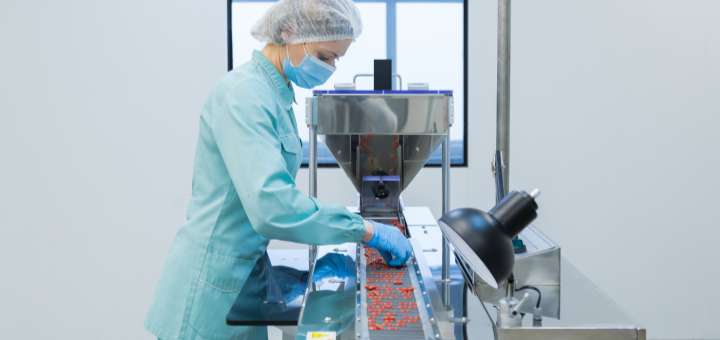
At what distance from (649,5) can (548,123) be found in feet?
2.21

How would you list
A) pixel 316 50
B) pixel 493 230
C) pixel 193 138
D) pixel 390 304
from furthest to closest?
pixel 193 138 < pixel 316 50 < pixel 390 304 < pixel 493 230

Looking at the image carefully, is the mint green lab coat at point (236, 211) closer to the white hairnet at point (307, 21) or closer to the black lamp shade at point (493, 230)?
the white hairnet at point (307, 21)

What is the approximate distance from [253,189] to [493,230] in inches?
18.8

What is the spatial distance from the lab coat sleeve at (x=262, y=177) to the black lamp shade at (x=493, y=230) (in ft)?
1.26

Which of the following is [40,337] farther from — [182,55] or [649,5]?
[649,5]

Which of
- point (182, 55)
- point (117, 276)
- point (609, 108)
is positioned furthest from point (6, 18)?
point (609, 108)

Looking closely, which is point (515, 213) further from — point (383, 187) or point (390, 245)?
point (383, 187)

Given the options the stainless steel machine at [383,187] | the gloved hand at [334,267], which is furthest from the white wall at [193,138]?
the gloved hand at [334,267]

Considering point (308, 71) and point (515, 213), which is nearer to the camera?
point (515, 213)

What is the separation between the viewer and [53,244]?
291cm

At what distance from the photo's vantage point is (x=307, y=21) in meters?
1.37

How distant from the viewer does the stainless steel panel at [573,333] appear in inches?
37.8

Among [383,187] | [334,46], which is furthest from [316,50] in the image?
[383,187]

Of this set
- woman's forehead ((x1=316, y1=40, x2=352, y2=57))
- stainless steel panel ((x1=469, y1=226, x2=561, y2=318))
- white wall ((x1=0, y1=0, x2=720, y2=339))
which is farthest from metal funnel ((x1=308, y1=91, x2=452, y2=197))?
white wall ((x1=0, y1=0, x2=720, y2=339))
